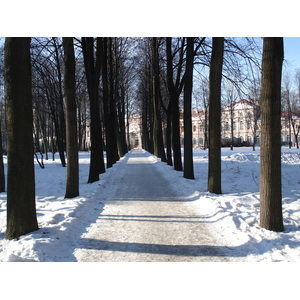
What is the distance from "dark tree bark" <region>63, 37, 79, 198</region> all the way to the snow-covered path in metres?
1.29

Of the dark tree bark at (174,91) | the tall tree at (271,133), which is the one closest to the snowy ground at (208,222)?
the tall tree at (271,133)

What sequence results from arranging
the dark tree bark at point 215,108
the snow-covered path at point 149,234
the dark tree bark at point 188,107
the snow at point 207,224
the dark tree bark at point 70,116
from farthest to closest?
the dark tree bark at point 188,107 < the dark tree bark at point 215,108 < the dark tree bark at point 70,116 < the snow-covered path at point 149,234 < the snow at point 207,224

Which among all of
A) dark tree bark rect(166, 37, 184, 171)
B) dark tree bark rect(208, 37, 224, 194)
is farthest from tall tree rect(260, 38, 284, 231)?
dark tree bark rect(166, 37, 184, 171)

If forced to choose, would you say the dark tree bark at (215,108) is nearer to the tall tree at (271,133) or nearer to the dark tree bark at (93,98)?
the tall tree at (271,133)

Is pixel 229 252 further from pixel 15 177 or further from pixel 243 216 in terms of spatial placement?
pixel 15 177

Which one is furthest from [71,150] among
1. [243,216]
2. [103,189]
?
[243,216]

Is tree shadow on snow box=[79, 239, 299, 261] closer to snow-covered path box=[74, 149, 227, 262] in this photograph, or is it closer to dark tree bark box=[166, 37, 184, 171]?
snow-covered path box=[74, 149, 227, 262]

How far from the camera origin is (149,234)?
17.4 feet

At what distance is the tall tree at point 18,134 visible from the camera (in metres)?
4.99

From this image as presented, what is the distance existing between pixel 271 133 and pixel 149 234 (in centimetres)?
303

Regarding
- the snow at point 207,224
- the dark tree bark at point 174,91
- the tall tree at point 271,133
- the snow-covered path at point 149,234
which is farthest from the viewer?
the dark tree bark at point 174,91

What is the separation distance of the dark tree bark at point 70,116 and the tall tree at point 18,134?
3.15 m

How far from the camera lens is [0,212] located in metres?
7.03
